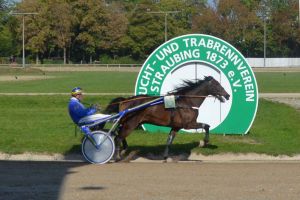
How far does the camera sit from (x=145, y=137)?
17.9 m

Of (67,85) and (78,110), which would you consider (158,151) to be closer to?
(78,110)

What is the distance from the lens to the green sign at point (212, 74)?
18750mm

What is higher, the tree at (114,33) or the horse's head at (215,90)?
the tree at (114,33)

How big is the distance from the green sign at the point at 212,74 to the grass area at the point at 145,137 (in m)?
0.53

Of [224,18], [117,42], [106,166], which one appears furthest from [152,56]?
[224,18]

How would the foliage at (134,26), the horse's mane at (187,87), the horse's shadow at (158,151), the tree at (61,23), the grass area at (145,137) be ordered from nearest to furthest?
the horse's mane at (187,87), the horse's shadow at (158,151), the grass area at (145,137), the tree at (61,23), the foliage at (134,26)

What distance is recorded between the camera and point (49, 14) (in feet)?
380

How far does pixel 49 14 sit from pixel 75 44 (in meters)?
6.46

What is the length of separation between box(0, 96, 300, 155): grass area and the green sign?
1.75ft

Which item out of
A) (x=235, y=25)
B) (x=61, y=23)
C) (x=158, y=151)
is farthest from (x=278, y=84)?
(x=235, y=25)

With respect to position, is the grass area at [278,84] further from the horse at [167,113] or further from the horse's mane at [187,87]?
the horse at [167,113]

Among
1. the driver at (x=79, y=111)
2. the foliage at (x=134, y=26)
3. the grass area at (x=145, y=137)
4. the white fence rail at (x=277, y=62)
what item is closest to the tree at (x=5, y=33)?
the foliage at (x=134, y=26)

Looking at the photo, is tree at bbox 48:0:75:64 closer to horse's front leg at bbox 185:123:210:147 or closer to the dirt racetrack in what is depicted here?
horse's front leg at bbox 185:123:210:147

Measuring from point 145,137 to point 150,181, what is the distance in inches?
252
